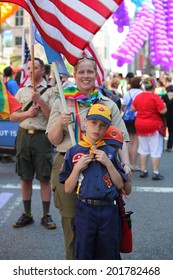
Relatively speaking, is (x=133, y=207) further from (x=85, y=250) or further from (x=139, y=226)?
(x=85, y=250)

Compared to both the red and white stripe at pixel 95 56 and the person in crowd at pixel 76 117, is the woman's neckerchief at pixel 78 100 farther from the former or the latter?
the red and white stripe at pixel 95 56

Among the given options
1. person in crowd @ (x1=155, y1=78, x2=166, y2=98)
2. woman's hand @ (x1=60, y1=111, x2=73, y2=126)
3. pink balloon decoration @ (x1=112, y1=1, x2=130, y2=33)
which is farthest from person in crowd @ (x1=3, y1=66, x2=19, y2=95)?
woman's hand @ (x1=60, y1=111, x2=73, y2=126)

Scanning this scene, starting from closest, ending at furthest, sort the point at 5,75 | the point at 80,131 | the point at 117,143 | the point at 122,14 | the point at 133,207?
the point at 117,143, the point at 80,131, the point at 133,207, the point at 5,75, the point at 122,14

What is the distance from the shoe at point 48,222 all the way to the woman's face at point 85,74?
2388 millimetres

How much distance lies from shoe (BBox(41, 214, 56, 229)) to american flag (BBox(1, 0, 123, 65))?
2.50 metres

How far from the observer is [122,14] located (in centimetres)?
1190

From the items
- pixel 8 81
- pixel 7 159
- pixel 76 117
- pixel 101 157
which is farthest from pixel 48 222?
pixel 7 159

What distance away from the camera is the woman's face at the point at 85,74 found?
3656 mm

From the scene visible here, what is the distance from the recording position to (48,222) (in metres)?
5.70

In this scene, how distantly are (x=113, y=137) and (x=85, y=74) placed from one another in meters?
0.53

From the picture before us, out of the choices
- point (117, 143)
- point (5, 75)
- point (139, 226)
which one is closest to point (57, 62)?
point (117, 143)

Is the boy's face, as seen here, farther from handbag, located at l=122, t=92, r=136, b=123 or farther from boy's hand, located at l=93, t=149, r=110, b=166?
handbag, located at l=122, t=92, r=136, b=123
